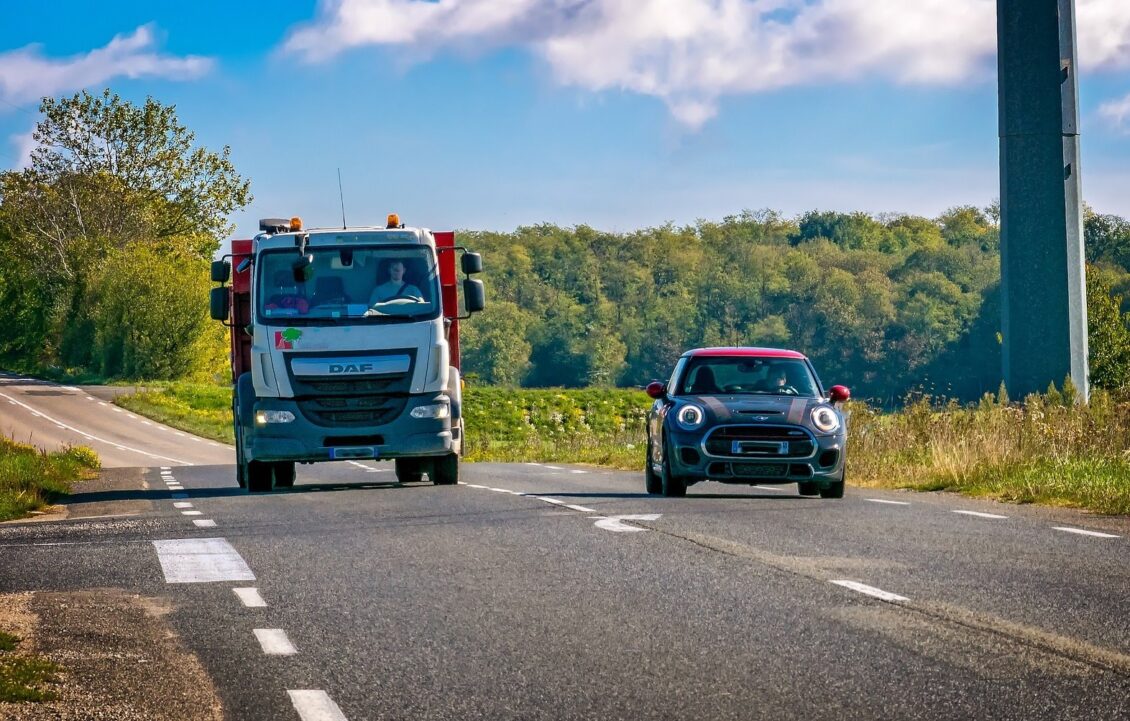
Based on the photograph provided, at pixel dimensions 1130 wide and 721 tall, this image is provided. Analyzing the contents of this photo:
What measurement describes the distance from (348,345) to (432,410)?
1310 millimetres

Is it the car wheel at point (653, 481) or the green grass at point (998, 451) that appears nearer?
the green grass at point (998, 451)

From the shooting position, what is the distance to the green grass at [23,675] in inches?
273

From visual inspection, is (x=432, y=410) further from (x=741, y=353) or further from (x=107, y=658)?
(x=107, y=658)

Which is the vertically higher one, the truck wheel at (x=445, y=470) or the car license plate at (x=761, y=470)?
the car license plate at (x=761, y=470)

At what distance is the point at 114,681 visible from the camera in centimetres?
745

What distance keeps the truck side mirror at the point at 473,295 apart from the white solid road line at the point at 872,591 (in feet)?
32.6

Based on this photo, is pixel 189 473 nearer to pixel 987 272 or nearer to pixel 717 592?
pixel 717 592

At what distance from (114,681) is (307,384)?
12892mm

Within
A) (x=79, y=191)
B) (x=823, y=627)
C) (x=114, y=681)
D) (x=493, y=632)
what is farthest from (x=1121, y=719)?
(x=79, y=191)

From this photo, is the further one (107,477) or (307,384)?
(107,477)

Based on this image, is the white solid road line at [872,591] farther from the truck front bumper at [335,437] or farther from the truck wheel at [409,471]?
the truck wheel at [409,471]

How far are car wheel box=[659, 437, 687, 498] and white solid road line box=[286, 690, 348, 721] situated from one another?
37.8ft

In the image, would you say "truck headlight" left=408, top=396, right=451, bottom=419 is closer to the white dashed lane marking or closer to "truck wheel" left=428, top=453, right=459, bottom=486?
"truck wheel" left=428, top=453, right=459, bottom=486

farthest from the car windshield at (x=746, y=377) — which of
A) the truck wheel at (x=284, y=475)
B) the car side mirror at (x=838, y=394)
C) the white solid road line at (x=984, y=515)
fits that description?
the truck wheel at (x=284, y=475)
